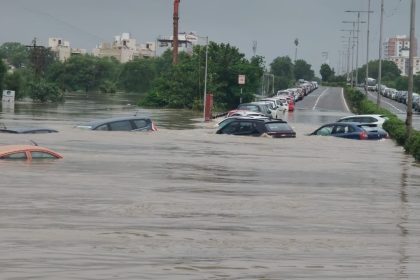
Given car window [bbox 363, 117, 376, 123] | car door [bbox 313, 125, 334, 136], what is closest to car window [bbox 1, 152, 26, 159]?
car door [bbox 313, 125, 334, 136]

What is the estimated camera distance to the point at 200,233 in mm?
16812

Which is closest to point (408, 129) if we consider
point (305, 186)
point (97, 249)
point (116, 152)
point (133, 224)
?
point (116, 152)

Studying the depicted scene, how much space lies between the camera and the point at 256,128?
41.7m

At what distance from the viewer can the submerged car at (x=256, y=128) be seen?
137ft

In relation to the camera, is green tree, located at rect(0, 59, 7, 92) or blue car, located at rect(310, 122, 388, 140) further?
green tree, located at rect(0, 59, 7, 92)

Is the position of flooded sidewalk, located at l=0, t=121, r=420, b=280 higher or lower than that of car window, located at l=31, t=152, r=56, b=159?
lower

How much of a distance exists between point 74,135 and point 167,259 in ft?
88.9

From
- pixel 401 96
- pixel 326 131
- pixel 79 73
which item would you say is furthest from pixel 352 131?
pixel 79 73

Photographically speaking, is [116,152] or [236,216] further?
[116,152]

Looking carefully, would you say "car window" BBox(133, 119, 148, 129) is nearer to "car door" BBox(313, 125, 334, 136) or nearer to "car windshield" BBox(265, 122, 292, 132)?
"car windshield" BBox(265, 122, 292, 132)

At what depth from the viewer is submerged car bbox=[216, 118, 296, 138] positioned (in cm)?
4162

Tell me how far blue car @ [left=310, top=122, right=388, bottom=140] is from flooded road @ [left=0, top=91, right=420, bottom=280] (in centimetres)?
744

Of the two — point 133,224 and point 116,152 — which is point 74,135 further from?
point 133,224

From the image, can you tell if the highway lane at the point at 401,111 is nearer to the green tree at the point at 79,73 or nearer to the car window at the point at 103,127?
the car window at the point at 103,127
